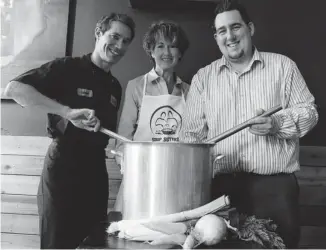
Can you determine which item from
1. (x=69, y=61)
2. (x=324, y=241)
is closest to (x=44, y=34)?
(x=69, y=61)

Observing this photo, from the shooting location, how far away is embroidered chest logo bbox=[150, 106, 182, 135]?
1.60m

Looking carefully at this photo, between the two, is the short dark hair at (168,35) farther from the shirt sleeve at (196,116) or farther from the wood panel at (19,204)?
the wood panel at (19,204)

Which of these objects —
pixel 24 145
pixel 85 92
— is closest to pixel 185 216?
pixel 85 92

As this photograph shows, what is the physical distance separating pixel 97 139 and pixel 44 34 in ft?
2.34

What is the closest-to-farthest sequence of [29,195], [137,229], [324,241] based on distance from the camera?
1. [137,229]
2. [324,241]
3. [29,195]

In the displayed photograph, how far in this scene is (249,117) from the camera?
126cm

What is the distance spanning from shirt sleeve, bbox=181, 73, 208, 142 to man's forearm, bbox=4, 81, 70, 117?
0.44 meters

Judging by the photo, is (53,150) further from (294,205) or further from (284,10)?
(284,10)

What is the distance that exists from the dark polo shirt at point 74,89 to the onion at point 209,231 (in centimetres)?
76

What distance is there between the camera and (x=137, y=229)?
→ 2.73ft

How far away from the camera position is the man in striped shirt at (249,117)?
1.18 meters

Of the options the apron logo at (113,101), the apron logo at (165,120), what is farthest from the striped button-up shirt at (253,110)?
the apron logo at (113,101)

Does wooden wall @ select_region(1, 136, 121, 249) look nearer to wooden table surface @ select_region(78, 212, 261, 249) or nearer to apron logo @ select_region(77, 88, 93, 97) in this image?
apron logo @ select_region(77, 88, 93, 97)

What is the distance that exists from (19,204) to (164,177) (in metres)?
1.25
